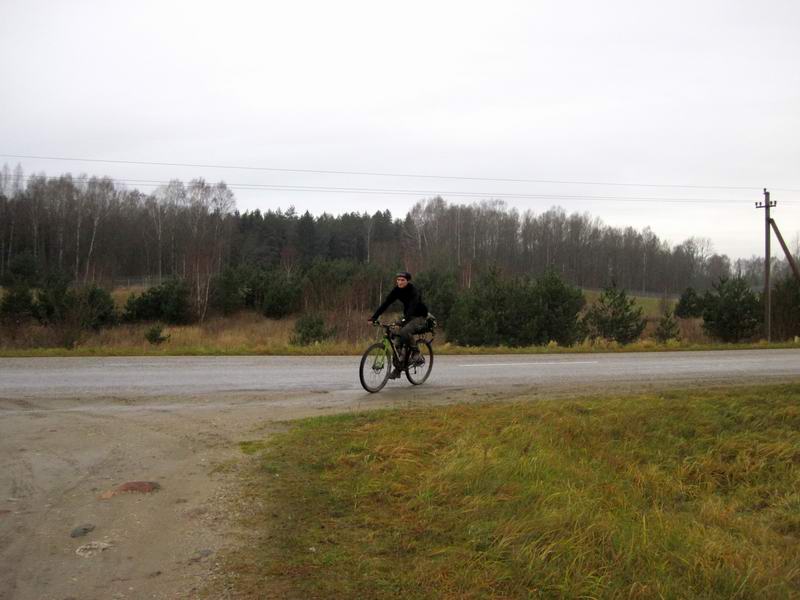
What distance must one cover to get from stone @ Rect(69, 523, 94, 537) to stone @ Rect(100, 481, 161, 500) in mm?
518

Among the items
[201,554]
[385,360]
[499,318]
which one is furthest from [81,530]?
[499,318]

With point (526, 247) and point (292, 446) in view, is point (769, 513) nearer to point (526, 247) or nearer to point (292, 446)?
point (292, 446)

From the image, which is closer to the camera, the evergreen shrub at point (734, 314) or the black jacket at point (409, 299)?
the black jacket at point (409, 299)

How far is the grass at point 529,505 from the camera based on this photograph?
360 cm

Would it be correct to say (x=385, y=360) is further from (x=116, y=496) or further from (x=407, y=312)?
(x=116, y=496)

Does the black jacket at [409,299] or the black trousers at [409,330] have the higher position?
the black jacket at [409,299]

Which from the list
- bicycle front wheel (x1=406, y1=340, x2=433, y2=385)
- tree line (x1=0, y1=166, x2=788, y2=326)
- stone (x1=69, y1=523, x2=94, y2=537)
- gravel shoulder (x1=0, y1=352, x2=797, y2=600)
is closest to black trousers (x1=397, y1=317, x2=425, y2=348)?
bicycle front wheel (x1=406, y1=340, x2=433, y2=385)

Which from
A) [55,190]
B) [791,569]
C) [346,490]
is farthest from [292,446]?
[55,190]

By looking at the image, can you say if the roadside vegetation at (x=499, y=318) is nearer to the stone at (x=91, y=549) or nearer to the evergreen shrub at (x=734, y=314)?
the evergreen shrub at (x=734, y=314)

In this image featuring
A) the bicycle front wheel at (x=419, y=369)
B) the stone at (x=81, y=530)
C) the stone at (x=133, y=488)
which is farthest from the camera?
the bicycle front wheel at (x=419, y=369)

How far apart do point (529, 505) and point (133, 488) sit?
3.00 metres

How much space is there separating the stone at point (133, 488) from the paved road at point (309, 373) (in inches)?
172

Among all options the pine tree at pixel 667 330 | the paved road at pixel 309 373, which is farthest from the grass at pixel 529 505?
the pine tree at pixel 667 330

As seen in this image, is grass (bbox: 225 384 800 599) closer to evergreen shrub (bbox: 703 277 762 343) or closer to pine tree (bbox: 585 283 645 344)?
pine tree (bbox: 585 283 645 344)
